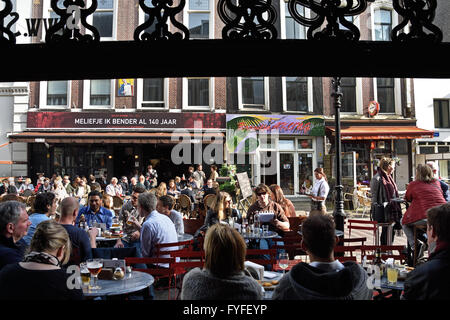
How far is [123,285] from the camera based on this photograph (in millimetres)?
2992

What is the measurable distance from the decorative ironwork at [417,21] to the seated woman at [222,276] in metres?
1.47

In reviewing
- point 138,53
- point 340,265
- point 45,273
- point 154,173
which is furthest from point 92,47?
point 154,173

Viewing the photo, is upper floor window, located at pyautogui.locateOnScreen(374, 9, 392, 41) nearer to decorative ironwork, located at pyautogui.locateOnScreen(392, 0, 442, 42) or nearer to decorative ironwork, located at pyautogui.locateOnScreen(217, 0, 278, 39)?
decorative ironwork, located at pyautogui.locateOnScreen(392, 0, 442, 42)

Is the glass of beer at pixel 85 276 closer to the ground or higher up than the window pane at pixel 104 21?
closer to the ground

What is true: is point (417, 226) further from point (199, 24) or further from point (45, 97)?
point (45, 97)

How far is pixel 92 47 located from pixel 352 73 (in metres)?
1.39

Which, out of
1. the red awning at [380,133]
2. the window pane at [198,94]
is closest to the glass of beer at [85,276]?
the window pane at [198,94]

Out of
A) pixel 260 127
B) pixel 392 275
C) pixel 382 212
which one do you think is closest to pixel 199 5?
pixel 260 127

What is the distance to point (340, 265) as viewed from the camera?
2.20 meters

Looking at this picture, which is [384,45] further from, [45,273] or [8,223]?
[8,223]

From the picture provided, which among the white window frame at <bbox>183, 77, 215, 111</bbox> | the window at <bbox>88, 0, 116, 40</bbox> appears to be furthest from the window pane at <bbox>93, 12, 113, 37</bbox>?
the white window frame at <bbox>183, 77, 215, 111</bbox>

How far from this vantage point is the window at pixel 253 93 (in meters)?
17.0

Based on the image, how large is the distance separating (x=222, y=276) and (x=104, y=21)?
17.4 metres

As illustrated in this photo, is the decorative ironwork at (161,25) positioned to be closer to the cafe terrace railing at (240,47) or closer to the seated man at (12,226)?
the cafe terrace railing at (240,47)
